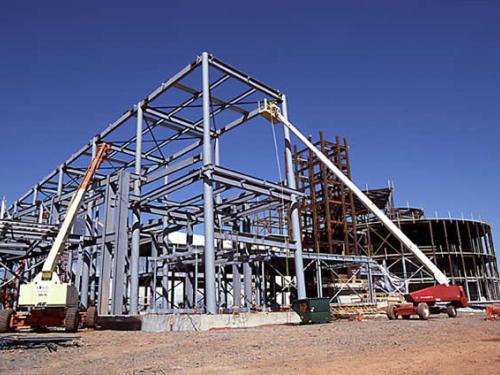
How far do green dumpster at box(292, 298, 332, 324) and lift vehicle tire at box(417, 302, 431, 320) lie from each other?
4.22m

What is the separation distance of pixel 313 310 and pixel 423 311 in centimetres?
511

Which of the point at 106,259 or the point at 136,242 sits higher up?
the point at 136,242

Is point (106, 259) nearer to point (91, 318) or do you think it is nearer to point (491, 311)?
point (91, 318)

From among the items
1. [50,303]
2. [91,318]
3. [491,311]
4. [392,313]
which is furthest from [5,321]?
[491,311]

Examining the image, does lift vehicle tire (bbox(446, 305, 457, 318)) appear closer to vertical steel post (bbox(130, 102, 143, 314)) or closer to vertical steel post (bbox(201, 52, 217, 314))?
vertical steel post (bbox(201, 52, 217, 314))

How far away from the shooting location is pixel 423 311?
62.7 ft

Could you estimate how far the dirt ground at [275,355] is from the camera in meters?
7.05

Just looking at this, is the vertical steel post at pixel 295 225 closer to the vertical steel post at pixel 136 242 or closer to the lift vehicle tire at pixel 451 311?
the lift vehicle tire at pixel 451 311

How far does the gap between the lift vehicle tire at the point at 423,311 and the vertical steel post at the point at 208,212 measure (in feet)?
31.4

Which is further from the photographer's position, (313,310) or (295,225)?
(295,225)

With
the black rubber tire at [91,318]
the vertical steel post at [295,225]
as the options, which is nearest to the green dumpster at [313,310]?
the vertical steel post at [295,225]

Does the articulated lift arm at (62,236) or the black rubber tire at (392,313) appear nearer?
the articulated lift arm at (62,236)

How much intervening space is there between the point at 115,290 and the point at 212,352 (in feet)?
33.6

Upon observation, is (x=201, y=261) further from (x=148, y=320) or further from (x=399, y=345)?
(x=399, y=345)
